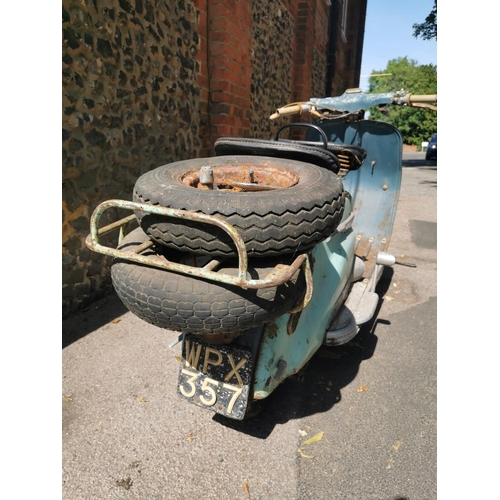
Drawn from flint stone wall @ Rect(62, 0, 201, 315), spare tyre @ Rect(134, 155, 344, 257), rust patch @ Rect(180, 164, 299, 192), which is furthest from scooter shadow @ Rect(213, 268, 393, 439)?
flint stone wall @ Rect(62, 0, 201, 315)

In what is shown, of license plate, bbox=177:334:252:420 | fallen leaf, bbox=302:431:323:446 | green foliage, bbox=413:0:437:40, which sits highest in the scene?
green foliage, bbox=413:0:437:40

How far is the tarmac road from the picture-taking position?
5.40 feet

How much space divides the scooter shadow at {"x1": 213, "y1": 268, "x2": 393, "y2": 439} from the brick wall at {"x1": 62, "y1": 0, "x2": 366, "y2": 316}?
196 cm

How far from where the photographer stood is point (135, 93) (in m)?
3.43

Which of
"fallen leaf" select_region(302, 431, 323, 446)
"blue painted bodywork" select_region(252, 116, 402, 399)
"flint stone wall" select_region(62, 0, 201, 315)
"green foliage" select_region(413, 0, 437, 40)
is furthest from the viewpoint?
"green foliage" select_region(413, 0, 437, 40)

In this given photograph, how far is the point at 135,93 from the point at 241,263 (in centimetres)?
292

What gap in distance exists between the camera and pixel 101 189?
324cm

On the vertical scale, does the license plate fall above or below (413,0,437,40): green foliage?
below

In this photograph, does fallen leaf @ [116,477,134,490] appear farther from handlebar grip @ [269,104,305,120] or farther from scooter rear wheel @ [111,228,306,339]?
handlebar grip @ [269,104,305,120]

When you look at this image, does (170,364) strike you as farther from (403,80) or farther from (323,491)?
(403,80)

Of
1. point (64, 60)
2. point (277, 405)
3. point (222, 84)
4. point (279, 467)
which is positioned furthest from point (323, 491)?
point (222, 84)

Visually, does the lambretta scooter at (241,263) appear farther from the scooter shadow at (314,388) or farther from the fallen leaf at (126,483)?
the fallen leaf at (126,483)

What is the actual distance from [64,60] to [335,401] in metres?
3.08

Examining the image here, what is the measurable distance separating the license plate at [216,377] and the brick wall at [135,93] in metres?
1.78
